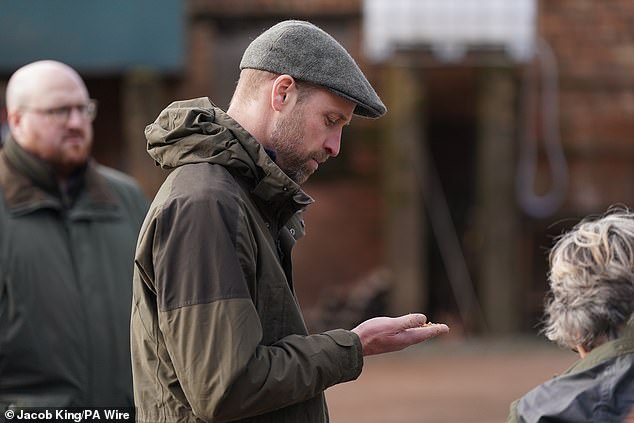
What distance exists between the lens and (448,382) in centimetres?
920

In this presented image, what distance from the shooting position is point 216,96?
11.2m

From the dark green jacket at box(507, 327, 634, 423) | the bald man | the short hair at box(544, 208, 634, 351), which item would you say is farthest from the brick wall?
the dark green jacket at box(507, 327, 634, 423)

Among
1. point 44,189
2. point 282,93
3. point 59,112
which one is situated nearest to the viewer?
point 282,93

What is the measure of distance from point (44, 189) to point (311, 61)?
5.91 feet

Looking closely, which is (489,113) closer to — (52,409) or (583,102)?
(583,102)

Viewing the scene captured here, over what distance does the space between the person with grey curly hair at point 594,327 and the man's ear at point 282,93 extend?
0.75 meters

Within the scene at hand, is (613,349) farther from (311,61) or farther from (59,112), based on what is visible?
(59,112)

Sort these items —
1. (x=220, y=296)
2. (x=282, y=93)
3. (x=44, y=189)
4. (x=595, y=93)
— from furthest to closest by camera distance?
(x=595, y=93)
(x=44, y=189)
(x=282, y=93)
(x=220, y=296)

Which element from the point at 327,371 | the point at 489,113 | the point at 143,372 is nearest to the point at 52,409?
the point at 143,372

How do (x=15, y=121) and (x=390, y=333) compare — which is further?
(x=15, y=121)

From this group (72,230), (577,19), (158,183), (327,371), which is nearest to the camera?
(327,371)

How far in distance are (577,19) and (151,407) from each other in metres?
9.67

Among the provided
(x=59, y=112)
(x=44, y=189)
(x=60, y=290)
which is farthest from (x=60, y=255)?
(x=59, y=112)

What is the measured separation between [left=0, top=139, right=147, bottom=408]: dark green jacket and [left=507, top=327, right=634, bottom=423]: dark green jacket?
182cm
